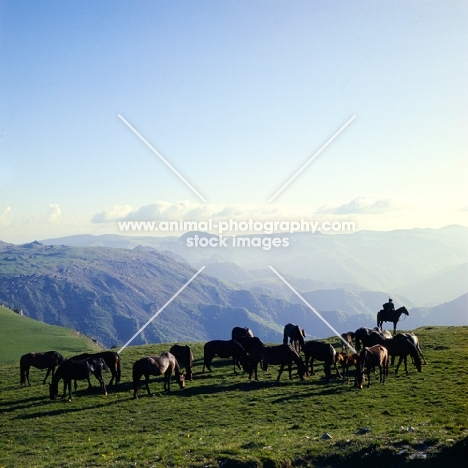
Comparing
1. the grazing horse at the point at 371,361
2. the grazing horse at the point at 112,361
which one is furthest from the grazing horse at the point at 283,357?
the grazing horse at the point at 112,361

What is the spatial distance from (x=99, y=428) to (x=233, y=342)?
42.1 feet

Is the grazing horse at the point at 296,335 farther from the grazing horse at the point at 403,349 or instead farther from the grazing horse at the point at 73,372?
the grazing horse at the point at 73,372

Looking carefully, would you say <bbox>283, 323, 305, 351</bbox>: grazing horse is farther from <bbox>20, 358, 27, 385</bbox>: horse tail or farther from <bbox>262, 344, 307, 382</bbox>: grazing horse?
<bbox>20, 358, 27, 385</bbox>: horse tail

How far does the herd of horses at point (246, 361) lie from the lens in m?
27.2

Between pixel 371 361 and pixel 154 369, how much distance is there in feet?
40.3

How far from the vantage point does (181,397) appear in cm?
2645

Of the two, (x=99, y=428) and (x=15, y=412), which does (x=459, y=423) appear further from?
(x=15, y=412)

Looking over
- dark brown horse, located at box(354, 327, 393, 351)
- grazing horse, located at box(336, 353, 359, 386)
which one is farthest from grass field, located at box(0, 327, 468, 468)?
dark brown horse, located at box(354, 327, 393, 351)

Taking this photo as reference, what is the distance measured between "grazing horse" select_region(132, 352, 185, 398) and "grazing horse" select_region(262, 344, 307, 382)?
5.33m

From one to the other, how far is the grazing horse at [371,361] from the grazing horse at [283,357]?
3.70 metres

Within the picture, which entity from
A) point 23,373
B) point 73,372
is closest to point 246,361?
point 73,372

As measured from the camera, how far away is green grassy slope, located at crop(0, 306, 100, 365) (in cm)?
11294

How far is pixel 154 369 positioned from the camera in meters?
27.4

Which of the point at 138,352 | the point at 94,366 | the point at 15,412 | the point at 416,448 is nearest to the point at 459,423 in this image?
the point at 416,448
